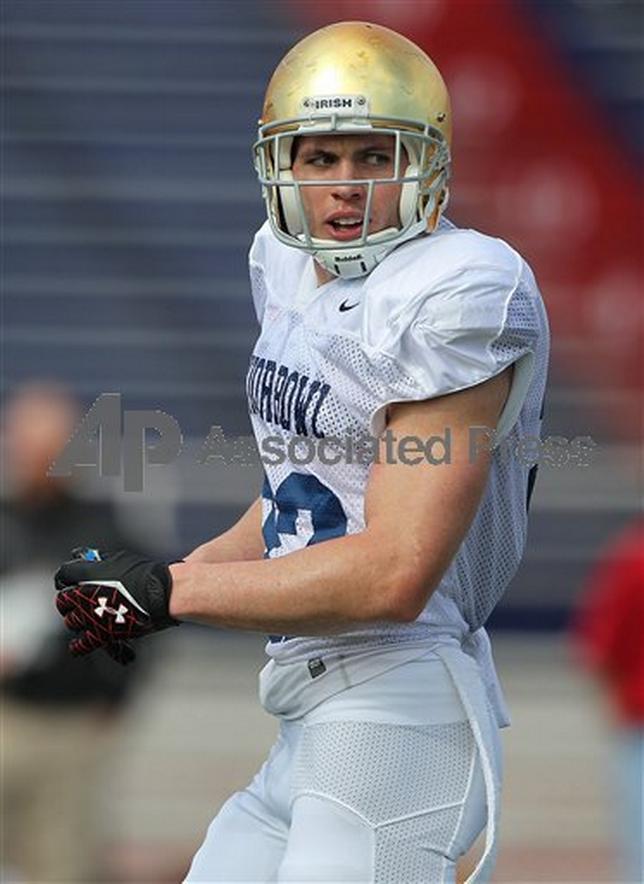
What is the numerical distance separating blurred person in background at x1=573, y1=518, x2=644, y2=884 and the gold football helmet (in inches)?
75.5

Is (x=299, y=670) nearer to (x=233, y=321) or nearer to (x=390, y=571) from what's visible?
(x=390, y=571)

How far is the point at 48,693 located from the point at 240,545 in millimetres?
2016

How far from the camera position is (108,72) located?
7844mm

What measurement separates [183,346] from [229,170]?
0.79 metres

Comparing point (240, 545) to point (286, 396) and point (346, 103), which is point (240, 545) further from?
point (346, 103)

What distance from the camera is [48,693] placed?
477cm

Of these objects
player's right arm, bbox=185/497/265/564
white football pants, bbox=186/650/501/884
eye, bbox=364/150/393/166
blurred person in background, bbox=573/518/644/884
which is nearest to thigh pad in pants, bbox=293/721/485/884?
white football pants, bbox=186/650/501/884

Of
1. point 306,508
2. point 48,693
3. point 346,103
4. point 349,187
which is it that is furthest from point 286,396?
point 48,693

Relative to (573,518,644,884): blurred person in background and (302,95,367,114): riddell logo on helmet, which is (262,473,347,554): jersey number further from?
(573,518,644,884): blurred person in background

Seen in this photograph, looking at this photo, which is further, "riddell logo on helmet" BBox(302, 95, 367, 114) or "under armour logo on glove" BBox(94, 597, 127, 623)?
"riddell logo on helmet" BBox(302, 95, 367, 114)

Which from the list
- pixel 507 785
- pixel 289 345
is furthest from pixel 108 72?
pixel 289 345

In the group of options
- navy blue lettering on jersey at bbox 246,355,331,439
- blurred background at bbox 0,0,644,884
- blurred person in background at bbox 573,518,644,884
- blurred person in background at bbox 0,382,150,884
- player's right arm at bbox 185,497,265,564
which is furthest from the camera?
blurred background at bbox 0,0,644,884

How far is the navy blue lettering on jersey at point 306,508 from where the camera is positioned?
8.46 ft

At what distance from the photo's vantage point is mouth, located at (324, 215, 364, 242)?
2576 mm
